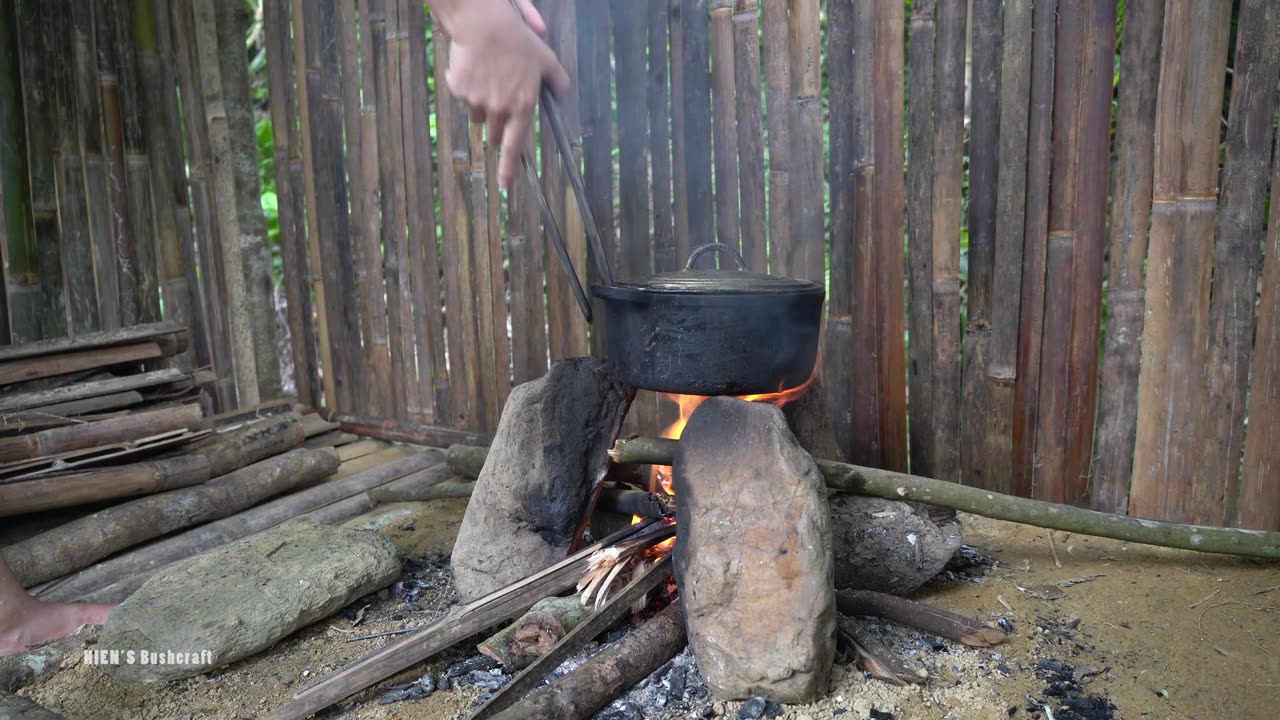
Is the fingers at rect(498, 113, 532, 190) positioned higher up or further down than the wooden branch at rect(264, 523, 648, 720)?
higher up

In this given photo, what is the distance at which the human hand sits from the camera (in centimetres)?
176

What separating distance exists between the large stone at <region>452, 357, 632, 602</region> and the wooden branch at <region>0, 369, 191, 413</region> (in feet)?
5.26

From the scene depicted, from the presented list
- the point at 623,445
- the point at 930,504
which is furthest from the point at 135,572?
the point at 930,504

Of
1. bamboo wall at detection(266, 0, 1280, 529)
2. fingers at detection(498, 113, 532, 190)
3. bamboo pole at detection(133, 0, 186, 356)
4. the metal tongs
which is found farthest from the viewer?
bamboo pole at detection(133, 0, 186, 356)

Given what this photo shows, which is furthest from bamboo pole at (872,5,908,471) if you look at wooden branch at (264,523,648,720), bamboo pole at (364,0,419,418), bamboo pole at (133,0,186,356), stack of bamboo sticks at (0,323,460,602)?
bamboo pole at (133,0,186,356)

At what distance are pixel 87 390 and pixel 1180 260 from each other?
3.89 metres

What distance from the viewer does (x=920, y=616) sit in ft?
8.14

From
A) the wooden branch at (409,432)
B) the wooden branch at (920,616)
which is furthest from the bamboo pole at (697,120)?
the wooden branch at (920,616)

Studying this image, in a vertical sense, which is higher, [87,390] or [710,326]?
[710,326]

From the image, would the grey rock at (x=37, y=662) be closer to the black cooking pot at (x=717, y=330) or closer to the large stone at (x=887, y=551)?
the black cooking pot at (x=717, y=330)

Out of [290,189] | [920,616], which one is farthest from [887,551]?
[290,189]

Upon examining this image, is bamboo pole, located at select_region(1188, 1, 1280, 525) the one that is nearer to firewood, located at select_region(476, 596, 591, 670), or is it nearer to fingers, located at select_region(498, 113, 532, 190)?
firewood, located at select_region(476, 596, 591, 670)

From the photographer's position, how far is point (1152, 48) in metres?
2.88

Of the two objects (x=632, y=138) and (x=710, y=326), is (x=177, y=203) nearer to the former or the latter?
(x=632, y=138)
